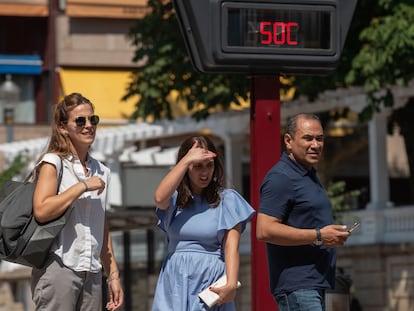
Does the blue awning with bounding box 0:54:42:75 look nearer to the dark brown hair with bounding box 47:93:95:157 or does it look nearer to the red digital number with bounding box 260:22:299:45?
the red digital number with bounding box 260:22:299:45

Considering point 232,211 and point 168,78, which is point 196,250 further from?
point 168,78

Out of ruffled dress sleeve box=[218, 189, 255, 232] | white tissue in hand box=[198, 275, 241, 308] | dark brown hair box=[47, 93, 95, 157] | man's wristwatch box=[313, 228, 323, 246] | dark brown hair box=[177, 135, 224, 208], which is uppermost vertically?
dark brown hair box=[47, 93, 95, 157]

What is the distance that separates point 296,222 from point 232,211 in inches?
15.4

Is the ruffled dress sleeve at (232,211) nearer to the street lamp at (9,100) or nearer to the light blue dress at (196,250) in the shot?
the light blue dress at (196,250)

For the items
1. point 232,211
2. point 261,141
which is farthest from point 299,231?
point 261,141

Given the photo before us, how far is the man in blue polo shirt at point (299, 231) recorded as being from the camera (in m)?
7.80

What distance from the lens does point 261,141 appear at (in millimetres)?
9766

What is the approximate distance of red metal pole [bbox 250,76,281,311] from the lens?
961 centimetres

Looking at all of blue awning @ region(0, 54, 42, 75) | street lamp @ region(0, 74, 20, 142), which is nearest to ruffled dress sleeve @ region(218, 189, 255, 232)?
street lamp @ region(0, 74, 20, 142)

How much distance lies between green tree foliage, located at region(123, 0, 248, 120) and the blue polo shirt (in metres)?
14.4

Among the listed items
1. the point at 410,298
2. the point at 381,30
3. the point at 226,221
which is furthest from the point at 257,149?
the point at 410,298

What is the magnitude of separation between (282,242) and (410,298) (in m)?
18.3

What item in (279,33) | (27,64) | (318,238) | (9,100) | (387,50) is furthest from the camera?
(27,64)

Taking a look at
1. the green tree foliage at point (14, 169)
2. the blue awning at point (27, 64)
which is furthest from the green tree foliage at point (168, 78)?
the blue awning at point (27, 64)
